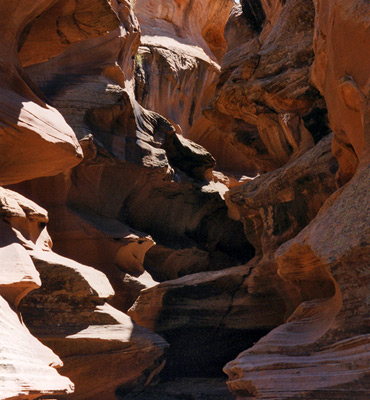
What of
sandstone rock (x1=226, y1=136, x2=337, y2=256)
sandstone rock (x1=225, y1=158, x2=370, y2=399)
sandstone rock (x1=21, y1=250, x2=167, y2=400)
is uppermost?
sandstone rock (x1=226, y1=136, x2=337, y2=256)

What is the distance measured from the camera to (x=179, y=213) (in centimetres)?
1441

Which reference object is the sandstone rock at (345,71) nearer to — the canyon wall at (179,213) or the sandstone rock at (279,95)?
the canyon wall at (179,213)

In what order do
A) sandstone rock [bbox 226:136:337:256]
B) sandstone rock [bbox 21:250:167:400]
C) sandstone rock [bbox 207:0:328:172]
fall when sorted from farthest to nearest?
sandstone rock [bbox 207:0:328:172], sandstone rock [bbox 226:136:337:256], sandstone rock [bbox 21:250:167:400]

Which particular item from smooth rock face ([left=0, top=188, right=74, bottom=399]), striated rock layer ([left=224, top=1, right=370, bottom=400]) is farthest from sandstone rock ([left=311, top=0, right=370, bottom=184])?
smooth rock face ([left=0, top=188, right=74, bottom=399])

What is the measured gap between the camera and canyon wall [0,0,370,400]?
4695mm

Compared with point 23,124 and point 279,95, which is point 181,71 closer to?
point 279,95

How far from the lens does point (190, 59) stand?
723 inches

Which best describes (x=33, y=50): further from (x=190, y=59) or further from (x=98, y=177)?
(x=190, y=59)

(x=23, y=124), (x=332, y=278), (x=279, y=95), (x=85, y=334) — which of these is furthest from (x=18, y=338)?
(x=279, y=95)

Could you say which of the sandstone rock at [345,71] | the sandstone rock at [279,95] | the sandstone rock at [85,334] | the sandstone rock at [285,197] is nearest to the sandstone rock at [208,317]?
the sandstone rock at [285,197]

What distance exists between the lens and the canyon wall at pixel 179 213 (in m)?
4.70

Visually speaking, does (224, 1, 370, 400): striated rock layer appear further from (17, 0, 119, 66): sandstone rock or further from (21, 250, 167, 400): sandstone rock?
Result: (17, 0, 119, 66): sandstone rock

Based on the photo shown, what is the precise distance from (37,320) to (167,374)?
8.68 ft

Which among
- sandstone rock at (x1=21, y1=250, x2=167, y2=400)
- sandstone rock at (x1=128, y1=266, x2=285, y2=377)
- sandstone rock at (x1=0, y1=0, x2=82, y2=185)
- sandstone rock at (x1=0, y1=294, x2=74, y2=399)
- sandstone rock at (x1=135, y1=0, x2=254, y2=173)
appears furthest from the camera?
sandstone rock at (x1=135, y1=0, x2=254, y2=173)
